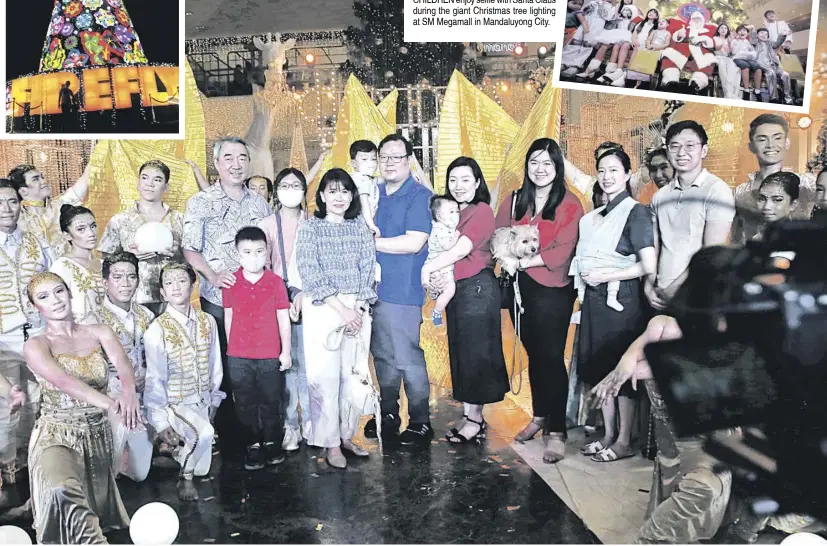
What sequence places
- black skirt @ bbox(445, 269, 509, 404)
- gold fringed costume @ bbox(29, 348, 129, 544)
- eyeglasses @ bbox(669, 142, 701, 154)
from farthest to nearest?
black skirt @ bbox(445, 269, 509, 404)
eyeglasses @ bbox(669, 142, 701, 154)
gold fringed costume @ bbox(29, 348, 129, 544)

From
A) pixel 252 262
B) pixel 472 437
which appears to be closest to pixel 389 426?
pixel 472 437

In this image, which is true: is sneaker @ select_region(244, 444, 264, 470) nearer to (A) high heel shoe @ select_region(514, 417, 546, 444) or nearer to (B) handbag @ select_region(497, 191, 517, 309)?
(A) high heel shoe @ select_region(514, 417, 546, 444)

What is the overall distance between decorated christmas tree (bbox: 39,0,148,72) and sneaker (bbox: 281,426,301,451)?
1933mm

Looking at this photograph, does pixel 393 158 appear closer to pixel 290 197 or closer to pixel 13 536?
pixel 290 197

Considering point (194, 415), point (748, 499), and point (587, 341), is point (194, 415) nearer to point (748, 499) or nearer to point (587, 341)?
point (587, 341)

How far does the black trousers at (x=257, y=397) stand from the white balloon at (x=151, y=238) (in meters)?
0.63

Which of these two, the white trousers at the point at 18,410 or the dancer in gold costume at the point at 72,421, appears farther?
the white trousers at the point at 18,410

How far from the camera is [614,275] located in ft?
11.0

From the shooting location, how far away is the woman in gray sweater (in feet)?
11.0

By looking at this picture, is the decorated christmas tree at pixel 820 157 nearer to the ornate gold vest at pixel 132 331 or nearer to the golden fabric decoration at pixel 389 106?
the golden fabric decoration at pixel 389 106

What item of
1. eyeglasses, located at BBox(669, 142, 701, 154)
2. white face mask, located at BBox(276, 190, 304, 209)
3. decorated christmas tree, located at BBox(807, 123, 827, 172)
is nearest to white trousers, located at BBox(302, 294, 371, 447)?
white face mask, located at BBox(276, 190, 304, 209)

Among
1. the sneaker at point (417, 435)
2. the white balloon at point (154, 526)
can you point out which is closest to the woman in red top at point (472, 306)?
the sneaker at point (417, 435)

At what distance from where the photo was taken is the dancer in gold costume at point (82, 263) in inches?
132

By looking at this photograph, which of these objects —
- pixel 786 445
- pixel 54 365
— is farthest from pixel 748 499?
pixel 54 365
